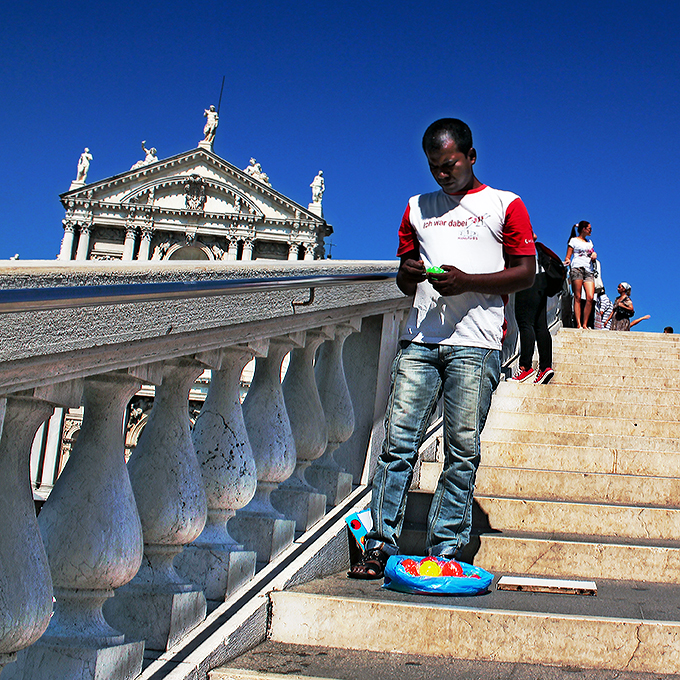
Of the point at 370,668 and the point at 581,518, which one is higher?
the point at 581,518

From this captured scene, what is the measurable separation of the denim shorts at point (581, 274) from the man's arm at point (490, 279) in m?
8.41

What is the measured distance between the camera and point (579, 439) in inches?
164

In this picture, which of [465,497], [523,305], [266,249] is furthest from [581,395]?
[266,249]

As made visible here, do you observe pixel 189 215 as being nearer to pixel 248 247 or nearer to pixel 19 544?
pixel 248 247

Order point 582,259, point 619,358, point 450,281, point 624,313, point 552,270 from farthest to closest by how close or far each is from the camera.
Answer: point 624,313, point 582,259, point 619,358, point 552,270, point 450,281

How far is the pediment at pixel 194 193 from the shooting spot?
42.2 meters

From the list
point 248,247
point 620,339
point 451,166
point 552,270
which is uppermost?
point 248,247

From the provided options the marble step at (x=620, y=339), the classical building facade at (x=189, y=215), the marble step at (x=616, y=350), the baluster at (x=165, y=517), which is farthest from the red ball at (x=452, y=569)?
the classical building facade at (x=189, y=215)

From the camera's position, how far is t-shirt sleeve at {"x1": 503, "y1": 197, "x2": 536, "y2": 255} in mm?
2698

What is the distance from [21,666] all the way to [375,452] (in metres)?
1.97

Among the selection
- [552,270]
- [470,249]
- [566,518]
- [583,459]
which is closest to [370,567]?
[566,518]

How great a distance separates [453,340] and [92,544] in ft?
4.97

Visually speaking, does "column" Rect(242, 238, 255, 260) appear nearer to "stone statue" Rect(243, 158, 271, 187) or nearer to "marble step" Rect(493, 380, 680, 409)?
"stone statue" Rect(243, 158, 271, 187)

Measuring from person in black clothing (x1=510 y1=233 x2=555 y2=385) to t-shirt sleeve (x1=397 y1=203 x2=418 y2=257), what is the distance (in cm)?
343
